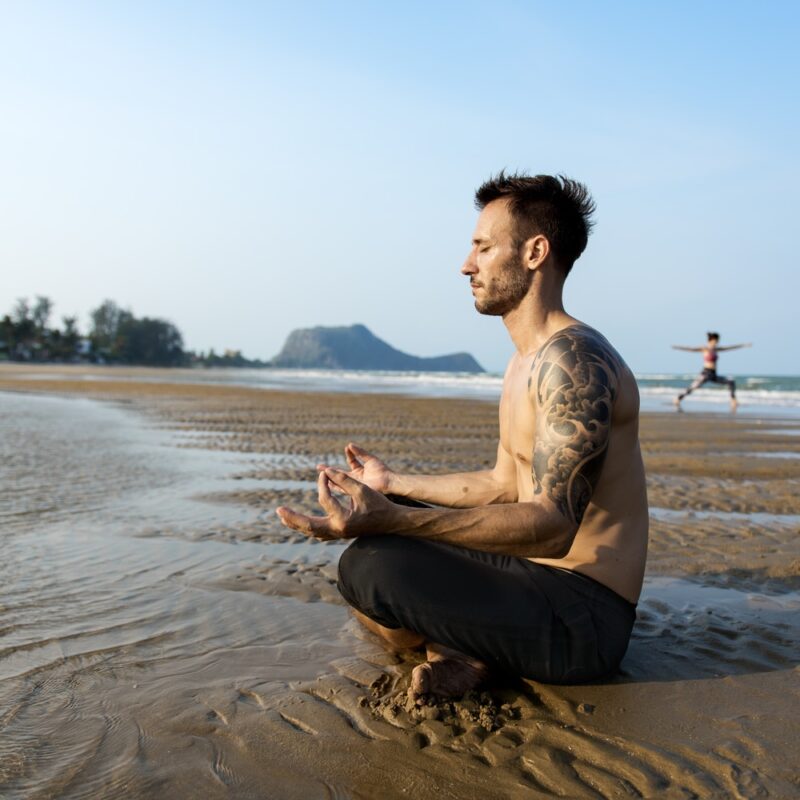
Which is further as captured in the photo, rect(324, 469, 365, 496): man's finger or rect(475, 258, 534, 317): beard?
rect(475, 258, 534, 317): beard

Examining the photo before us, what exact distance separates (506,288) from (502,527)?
3.16 feet

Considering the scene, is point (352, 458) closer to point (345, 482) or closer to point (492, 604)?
point (345, 482)

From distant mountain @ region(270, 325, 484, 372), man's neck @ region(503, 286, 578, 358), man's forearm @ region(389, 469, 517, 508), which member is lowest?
man's forearm @ region(389, 469, 517, 508)

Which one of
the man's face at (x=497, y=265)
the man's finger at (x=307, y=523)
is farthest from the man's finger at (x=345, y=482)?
the man's face at (x=497, y=265)

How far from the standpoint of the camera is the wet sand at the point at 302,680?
6.68 feet

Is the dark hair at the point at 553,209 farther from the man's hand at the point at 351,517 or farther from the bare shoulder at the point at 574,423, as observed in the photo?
the man's hand at the point at 351,517

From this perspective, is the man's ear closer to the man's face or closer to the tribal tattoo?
the man's face

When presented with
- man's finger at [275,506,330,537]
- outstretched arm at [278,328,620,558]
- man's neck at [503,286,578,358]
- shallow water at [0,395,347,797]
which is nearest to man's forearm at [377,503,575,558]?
outstretched arm at [278,328,620,558]

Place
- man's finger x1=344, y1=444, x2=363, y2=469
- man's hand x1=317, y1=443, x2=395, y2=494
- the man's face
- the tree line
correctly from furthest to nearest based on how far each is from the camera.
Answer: the tree line → man's finger x1=344, y1=444, x2=363, y2=469 → man's hand x1=317, y1=443, x2=395, y2=494 → the man's face

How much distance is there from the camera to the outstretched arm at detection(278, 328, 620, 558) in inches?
91.9

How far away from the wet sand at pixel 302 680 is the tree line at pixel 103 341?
258 ft

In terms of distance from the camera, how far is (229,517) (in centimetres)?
562

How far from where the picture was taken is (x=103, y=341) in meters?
95.2

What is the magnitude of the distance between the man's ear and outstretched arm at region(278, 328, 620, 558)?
1.54 ft
